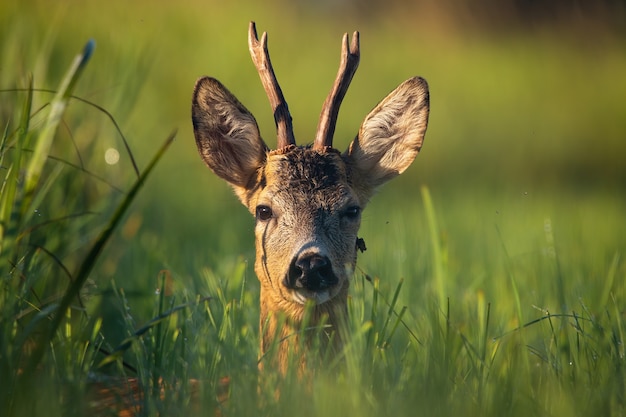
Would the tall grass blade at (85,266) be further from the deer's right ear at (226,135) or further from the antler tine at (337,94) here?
the deer's right ear at (226,135)

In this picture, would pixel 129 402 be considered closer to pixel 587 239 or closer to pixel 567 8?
pixel 587 239

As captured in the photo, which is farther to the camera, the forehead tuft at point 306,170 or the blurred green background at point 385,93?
the blurred green background at point 385,93

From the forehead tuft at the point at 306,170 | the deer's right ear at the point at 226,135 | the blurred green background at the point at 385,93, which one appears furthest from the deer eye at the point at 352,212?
the blurred green background at the point at 385,93

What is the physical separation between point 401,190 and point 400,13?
5445 mm

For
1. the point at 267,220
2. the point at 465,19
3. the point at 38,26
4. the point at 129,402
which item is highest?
the point at 465,19

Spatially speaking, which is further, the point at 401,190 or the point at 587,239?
the point at 401,190

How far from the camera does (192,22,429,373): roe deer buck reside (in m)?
3.79

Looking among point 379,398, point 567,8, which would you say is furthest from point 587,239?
point 567,8

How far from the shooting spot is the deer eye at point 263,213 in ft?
13.4

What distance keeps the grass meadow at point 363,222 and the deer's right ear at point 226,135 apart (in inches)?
15.8

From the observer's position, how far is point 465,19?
→ 14.9m

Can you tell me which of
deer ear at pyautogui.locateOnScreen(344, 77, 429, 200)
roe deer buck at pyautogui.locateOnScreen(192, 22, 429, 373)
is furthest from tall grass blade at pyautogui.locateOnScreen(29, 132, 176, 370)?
deer ear at pyautogui.locateOnScreen(344, 77, 429, 200)

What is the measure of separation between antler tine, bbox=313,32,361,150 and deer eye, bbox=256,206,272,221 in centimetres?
35

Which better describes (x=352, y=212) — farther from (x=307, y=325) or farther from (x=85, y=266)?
(x=85, y=266)
